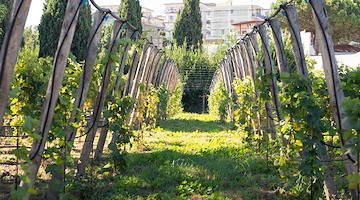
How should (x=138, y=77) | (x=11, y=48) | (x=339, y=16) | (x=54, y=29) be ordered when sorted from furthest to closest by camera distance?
1. (x=339, y=16)
2. (x=54, y=29)
3. (x=138, y=77)
4. (x=11, y=48)

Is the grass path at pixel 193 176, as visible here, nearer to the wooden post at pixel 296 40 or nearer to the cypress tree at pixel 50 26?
the wooden post at pixel 296 40

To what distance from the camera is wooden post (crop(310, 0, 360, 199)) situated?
4.32m

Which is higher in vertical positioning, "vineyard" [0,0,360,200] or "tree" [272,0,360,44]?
"tree" [272,0,360,44]

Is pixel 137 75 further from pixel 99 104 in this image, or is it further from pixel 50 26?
pixel 50 26

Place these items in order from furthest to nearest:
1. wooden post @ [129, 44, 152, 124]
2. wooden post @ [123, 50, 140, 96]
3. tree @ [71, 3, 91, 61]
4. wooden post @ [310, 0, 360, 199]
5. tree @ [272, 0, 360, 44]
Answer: tree @ [272, 0, 360, 44] < tree @ [71, 3, 91, 61] < wooden post @ [129, 44, 152, 124] < wooden post @ [123, 50, 140, 96] < wooden post @ [310, 0, 360, 199]

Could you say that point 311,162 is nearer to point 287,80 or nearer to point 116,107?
point 287,80

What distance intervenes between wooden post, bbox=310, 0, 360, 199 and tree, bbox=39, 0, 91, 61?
1805 centimetres

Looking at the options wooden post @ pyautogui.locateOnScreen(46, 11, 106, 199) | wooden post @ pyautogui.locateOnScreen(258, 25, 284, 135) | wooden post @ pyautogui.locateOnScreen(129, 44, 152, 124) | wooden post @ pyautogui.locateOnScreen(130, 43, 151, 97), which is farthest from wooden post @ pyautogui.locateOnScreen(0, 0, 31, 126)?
wooden post @ pyautogui.locateOnScreen(130, 43, 151, 97)

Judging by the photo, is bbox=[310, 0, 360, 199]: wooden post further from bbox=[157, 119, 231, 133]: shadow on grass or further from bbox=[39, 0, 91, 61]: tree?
bbox=[39, 0, 91, 61]: tree

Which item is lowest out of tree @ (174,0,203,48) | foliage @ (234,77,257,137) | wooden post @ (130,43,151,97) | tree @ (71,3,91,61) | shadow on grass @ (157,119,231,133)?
shadow on grass @ (157,119,231,133)

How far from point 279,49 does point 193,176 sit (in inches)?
73.3

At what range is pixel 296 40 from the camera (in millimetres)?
5242

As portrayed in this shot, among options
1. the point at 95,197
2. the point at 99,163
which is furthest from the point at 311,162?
the point at 99,163

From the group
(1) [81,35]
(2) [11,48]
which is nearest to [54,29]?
(1) [81,35]
